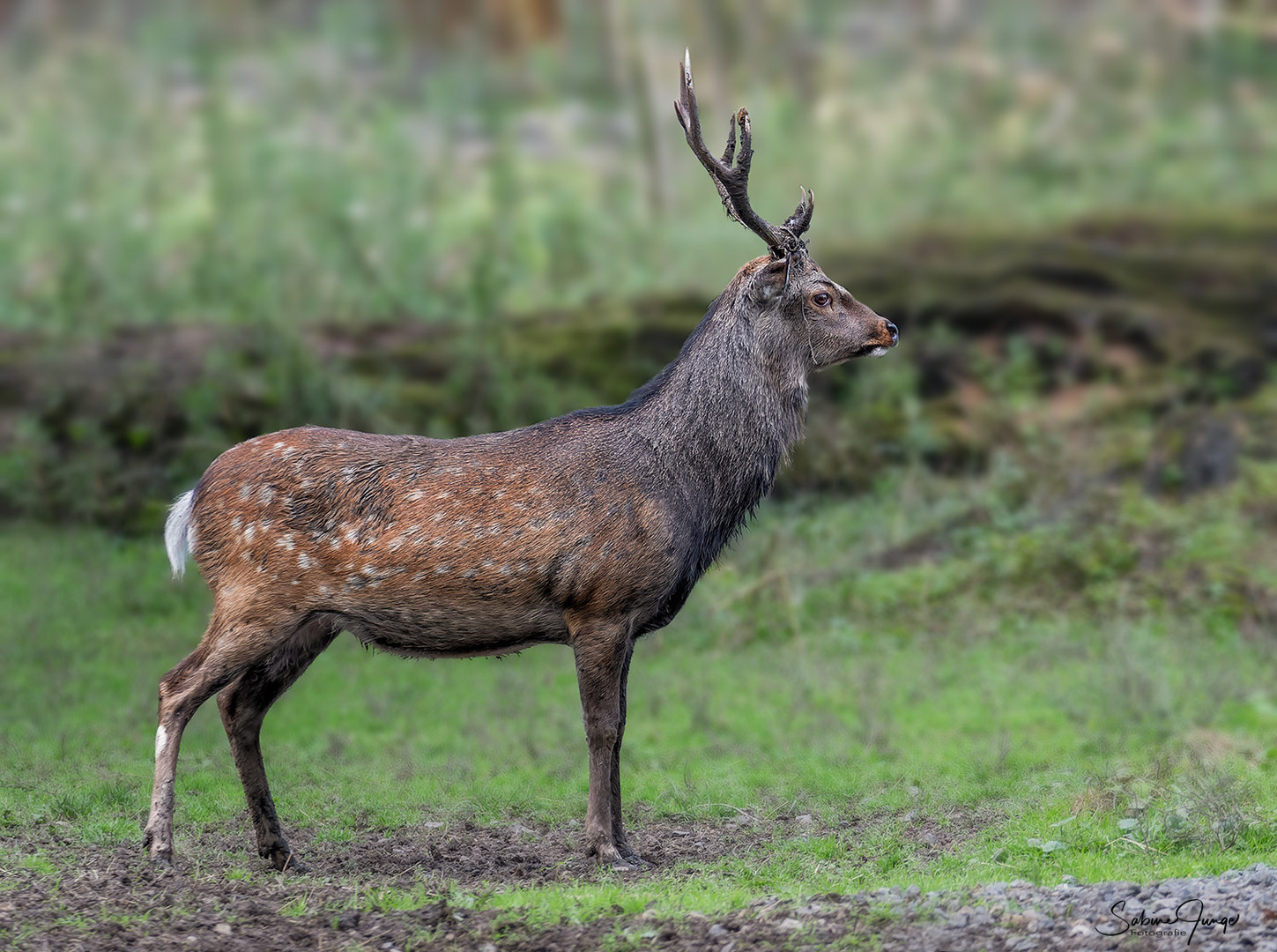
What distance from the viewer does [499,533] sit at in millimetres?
6855

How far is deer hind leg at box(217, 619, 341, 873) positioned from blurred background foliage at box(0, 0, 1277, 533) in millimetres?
5995

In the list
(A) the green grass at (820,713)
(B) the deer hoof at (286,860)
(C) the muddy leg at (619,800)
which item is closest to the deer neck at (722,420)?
(C) the muddy leg at (619,800)

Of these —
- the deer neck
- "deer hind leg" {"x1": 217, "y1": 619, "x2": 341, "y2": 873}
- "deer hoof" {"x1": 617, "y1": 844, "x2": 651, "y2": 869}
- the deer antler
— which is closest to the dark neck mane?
the deer neck

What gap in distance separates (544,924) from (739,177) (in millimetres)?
3525

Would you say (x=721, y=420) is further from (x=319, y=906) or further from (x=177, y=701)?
(x=319, y=906)

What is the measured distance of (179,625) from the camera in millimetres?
11219

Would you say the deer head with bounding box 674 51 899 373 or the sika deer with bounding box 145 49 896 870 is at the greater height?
the deer head with bounding box 674 51 899 373

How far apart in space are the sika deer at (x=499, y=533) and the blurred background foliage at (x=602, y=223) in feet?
20.1

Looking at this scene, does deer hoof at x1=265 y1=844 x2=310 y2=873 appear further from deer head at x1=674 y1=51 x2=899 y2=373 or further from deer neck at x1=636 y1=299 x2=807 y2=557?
deer head at x1=674 y1=51 x2=899 y2=373

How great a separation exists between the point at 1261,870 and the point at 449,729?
528 centimetres

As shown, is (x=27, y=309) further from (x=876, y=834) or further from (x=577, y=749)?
(x=876, y=834)

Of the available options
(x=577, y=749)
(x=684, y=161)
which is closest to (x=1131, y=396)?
(x=684, y=161)

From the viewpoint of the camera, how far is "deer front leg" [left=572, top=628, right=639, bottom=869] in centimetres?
694

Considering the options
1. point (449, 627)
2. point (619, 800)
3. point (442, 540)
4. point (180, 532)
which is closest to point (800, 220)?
point (442, 540)
